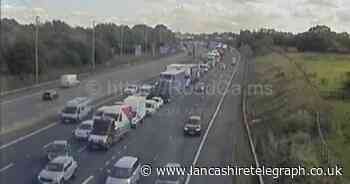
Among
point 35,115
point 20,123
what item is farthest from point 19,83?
point 20,123

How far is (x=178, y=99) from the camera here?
31672 mm

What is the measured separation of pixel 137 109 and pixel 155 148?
6.06m

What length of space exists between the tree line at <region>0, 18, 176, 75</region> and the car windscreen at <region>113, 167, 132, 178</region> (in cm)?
626

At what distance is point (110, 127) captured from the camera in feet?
63.3

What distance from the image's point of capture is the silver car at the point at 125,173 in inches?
523

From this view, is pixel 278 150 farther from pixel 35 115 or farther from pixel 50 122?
pixel 35 115

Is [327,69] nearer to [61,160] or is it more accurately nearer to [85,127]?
[85,127]

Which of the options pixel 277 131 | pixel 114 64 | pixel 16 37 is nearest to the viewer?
pixel 277 131

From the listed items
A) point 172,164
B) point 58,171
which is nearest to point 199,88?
point 172,164

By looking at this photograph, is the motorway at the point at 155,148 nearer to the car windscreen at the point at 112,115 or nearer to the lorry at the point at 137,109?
the lorry at the point at 137,109

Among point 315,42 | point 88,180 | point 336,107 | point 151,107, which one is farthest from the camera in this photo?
point 315,42

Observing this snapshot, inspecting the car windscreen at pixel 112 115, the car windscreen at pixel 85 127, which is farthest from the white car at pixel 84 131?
the car windscreen at pixel 112 115

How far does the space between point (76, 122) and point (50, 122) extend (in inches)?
44.5

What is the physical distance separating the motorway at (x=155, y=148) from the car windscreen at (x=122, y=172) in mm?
539
